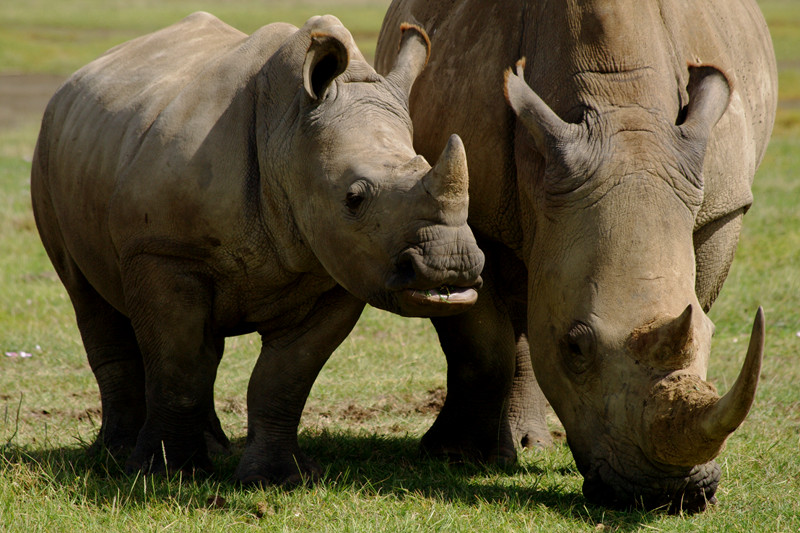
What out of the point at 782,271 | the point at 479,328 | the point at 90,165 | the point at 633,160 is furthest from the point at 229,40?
the point at 782,271

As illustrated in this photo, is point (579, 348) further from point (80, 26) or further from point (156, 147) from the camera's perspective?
point (80, 26)

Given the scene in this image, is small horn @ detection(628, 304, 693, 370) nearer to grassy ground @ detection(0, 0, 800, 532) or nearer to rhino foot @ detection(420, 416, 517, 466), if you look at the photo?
grassy ground @ detection(0, 0, 800, 532)

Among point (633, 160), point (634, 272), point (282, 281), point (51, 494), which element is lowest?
point (51, 494)

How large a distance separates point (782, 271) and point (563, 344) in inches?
228

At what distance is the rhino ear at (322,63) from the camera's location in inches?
194

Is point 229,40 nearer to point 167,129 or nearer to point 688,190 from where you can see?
point 167,129

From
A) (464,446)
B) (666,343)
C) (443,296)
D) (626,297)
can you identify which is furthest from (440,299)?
(464,446)

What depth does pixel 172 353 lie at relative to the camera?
5309 mm

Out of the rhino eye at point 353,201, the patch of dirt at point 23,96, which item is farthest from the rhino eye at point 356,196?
the patch of dirt at point 23,96

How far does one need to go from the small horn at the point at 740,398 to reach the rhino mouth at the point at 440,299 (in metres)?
1.02

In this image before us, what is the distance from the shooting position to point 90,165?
230 inches

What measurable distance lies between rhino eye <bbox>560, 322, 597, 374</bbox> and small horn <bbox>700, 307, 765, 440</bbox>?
1.91ft

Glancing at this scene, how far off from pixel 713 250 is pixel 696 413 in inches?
49.4

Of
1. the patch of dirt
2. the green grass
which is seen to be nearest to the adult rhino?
the patch of dirt
